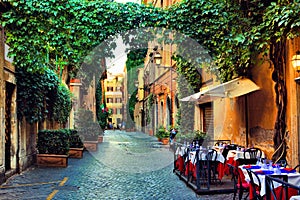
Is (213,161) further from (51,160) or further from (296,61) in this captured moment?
(51,160)

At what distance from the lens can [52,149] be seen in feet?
43.9

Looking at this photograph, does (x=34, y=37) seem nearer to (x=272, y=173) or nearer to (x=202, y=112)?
(x=272, y=173)

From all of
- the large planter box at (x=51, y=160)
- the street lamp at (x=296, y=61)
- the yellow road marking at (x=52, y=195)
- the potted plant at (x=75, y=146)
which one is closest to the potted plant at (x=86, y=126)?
the potted plant at (x=75, y=146)

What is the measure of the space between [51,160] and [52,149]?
425 mm

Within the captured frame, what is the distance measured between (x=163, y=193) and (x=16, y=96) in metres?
6.12

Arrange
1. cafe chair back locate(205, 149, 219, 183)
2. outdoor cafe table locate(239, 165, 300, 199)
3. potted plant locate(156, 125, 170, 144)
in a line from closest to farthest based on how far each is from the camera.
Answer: outdoor cafe table locate(239, 165, 300, 199), cafe chair back locate(205, 149, 219, 183), potted plant locate(156, 125, 170, 144)

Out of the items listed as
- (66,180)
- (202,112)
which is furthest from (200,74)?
(66,180)

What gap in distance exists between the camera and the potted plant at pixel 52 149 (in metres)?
13.1

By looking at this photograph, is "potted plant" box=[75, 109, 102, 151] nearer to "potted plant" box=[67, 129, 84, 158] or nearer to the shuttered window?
"potted plant" box=[67, 129, 84, 158]

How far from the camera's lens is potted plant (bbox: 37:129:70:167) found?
13141mm

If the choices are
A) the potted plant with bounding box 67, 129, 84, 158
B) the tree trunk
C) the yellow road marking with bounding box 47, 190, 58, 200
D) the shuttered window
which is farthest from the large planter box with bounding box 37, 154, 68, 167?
the tree trunk

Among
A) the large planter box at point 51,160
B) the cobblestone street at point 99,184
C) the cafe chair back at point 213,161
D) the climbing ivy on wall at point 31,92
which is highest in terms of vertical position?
the climbing ivy on wall at point 31,92

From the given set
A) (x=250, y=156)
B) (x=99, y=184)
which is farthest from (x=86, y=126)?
(x=250, y=156)

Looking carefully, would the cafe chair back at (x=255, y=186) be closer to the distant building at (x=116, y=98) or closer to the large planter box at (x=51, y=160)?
the large planter box at (x=51, y=160)
